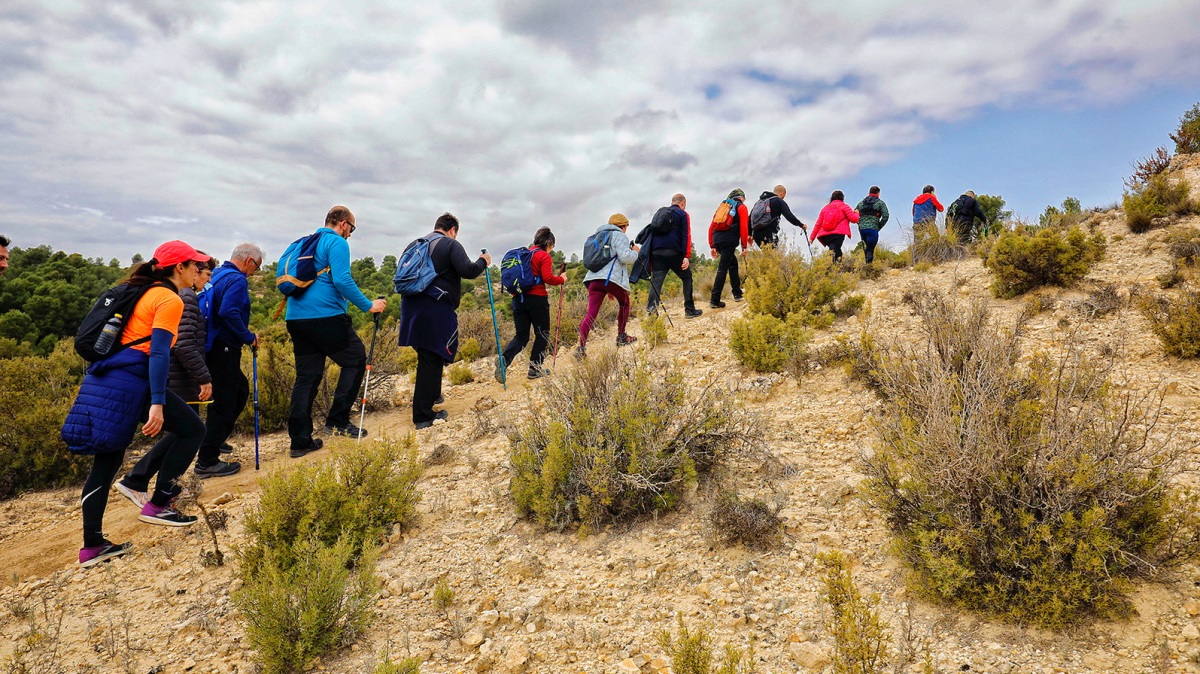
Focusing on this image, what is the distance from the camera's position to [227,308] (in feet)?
16.2

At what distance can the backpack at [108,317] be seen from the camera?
11.7 feet

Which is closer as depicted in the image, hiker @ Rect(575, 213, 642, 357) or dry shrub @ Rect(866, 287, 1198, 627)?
dry shrub @ Rect(866, 287, 1198, 627)

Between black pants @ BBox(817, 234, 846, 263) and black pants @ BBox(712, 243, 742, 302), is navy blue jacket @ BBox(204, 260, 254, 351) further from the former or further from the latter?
black pants @ BBox(817, 234, 846, 263)

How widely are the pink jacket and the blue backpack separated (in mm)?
5255

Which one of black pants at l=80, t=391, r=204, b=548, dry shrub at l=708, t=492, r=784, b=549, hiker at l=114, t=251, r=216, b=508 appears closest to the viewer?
dry shrub at l=708, t=492, r=784, b=549

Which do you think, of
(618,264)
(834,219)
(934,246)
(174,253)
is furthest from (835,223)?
(174,253)

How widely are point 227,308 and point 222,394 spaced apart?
2.65ft

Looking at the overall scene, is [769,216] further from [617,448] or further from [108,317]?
[108,317]

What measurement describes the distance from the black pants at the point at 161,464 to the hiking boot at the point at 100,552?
1.3 inches

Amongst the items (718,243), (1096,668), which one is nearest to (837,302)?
(718,243)

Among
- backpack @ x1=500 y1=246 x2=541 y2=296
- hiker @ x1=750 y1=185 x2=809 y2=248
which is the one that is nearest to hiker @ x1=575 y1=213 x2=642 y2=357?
backpack @ x1=500 y1=246 x2=541 y2=296

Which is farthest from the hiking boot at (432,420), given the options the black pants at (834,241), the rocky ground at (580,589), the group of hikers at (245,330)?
the black pants at (834,241)

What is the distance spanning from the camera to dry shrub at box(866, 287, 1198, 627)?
2457 mm

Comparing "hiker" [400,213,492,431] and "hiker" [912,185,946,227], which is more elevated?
"hiker" [912,185,946,227]
